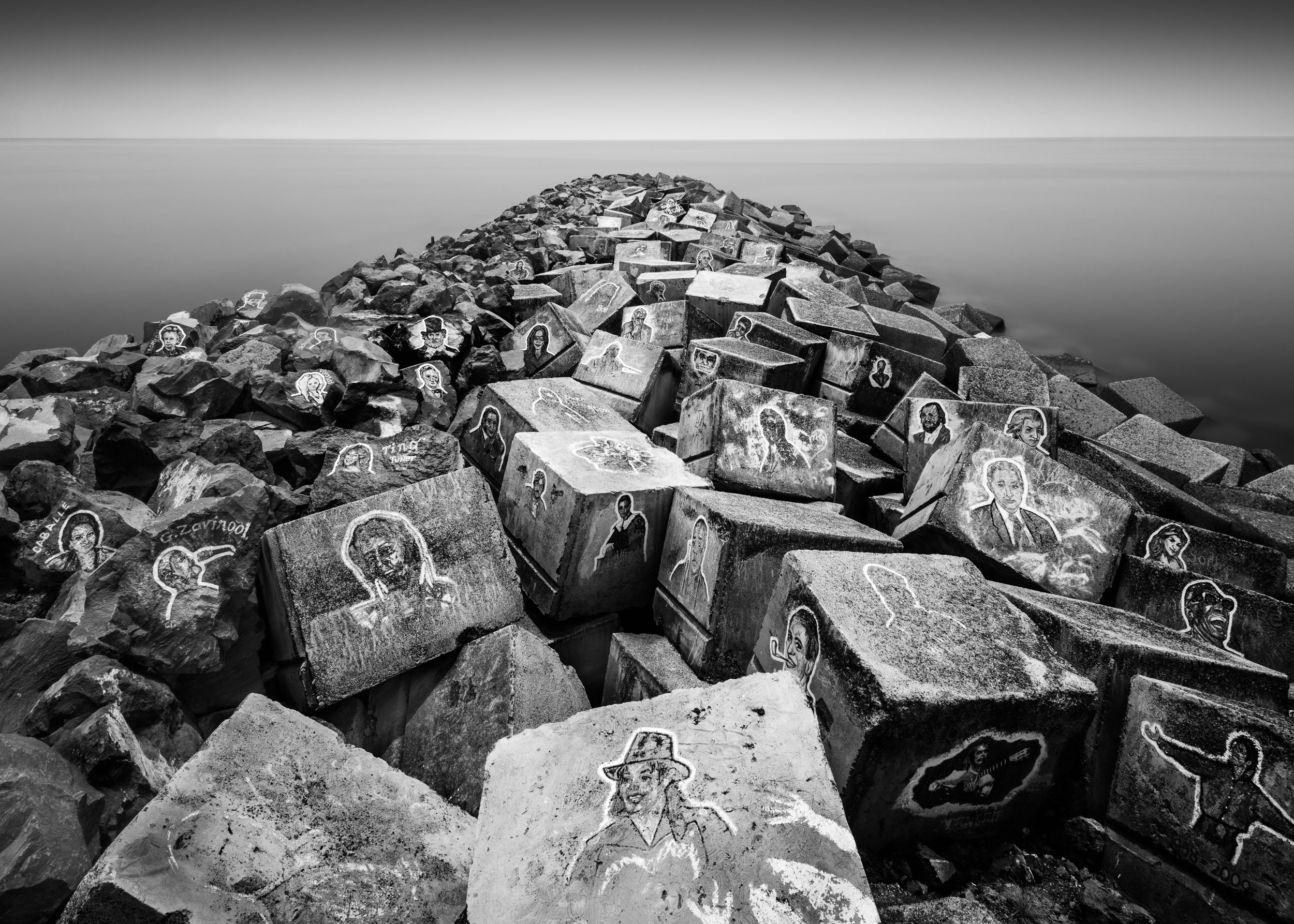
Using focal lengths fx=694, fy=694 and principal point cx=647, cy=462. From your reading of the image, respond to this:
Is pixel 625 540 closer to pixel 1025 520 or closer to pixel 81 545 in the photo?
pixel 1025 520

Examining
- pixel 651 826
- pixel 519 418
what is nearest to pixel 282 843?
pixel 651 826

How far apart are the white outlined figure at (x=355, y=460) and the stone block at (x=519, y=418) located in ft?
2.16

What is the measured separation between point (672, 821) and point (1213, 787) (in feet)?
5.07

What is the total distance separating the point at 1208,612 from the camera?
3000 mm

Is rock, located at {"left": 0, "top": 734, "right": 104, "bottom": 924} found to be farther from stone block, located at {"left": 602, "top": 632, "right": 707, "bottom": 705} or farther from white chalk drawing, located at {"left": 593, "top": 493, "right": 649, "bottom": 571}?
white chalk drawing, located at {"left": 593, "top": 493, "right": 649, "bottom": 571}

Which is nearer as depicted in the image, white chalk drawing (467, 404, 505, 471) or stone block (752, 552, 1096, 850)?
stone block (752, 552, 1096, 850)

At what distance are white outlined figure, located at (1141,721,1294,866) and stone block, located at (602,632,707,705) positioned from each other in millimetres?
1430

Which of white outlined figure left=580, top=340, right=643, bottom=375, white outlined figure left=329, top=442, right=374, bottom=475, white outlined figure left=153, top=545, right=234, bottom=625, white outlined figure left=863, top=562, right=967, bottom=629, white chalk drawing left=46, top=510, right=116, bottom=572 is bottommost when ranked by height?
white chalk drawing left=46, top=510, right=116, bottom=572

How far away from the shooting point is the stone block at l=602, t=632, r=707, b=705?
2.56 metres

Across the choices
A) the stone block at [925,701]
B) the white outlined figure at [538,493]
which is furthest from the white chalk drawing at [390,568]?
the stone block at [925,701]

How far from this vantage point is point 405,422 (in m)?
4.20

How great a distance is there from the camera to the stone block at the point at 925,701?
1835 mm

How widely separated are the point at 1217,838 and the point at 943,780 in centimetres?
73

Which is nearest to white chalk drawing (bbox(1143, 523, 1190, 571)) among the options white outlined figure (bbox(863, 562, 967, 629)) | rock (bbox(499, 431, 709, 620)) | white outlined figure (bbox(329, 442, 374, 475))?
white outlined figure (bbox(863, 562, 967, 629))
